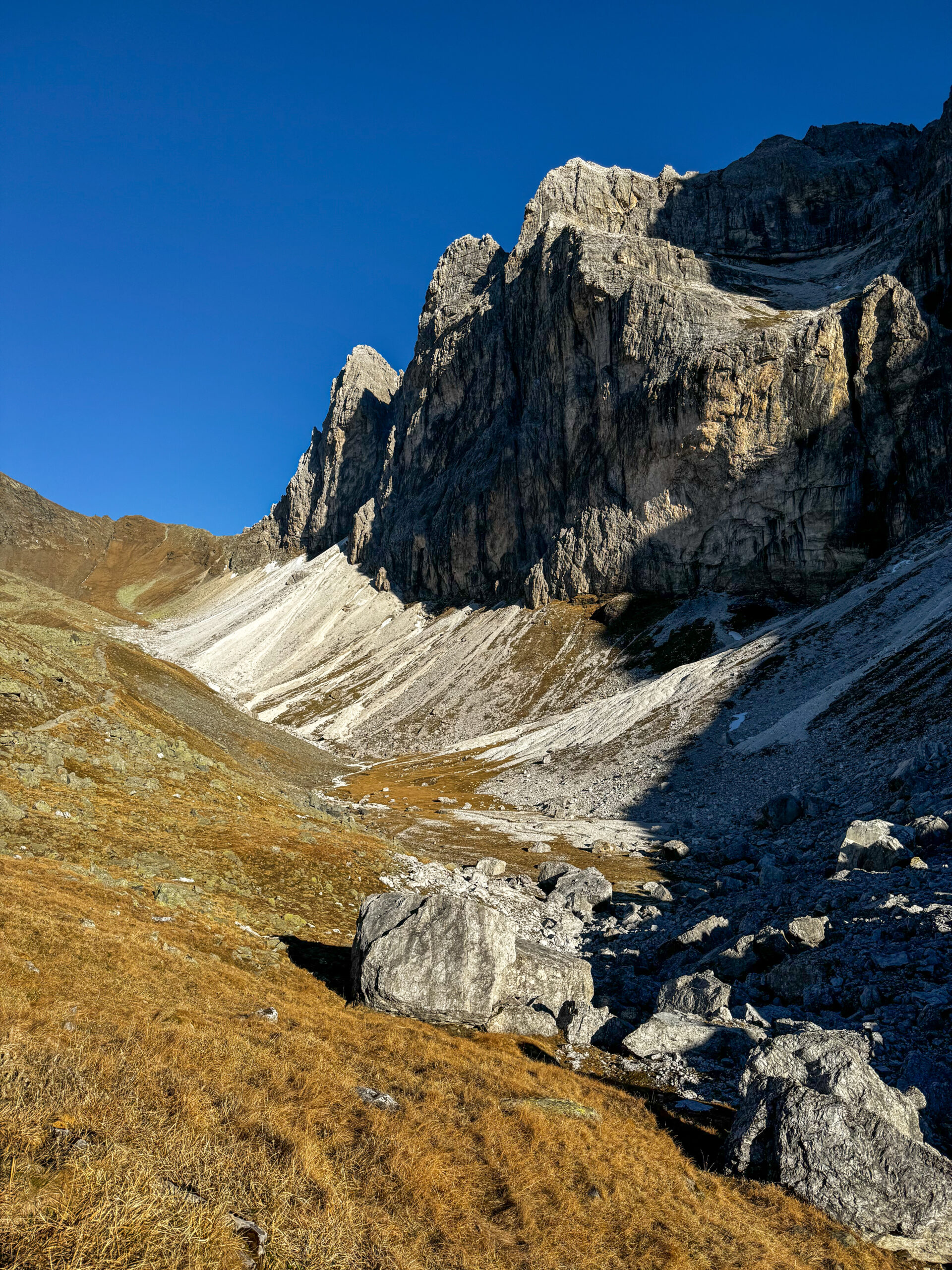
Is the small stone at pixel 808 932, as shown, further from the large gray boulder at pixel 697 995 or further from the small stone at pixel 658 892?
the small stone at pixel 658 892

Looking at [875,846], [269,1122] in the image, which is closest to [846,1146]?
[269,1122]

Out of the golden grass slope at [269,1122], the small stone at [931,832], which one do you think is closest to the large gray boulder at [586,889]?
the golden grass slope at [269,1122]

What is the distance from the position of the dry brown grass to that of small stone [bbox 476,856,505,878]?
66.9ft

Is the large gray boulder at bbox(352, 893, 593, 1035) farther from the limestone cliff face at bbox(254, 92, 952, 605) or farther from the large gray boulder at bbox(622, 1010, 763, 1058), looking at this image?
the limestone cliff face at bbox(254, 92, 952, 605)

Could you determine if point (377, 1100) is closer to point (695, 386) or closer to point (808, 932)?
point (808, 932)

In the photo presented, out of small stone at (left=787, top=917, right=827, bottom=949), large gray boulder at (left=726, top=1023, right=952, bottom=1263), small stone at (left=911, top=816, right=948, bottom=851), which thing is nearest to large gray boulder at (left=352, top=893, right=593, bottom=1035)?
large gray boulder at (left=726, top=1023, right=952, bottom=1263)

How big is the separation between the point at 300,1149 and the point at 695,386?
412ft

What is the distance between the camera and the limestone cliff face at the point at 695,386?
109500 mm

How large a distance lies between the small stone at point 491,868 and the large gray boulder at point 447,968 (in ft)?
56.3

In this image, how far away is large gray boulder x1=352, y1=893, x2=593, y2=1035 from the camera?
17672 millimetres

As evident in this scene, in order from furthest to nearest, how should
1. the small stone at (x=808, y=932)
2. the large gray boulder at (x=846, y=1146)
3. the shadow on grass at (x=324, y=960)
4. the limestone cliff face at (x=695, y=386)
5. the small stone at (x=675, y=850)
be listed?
the limestone cliff face at (x=695, y=386) < the small stone at (x=675, y=850) < the small stone at (x=808, y=932) < the shadow on grass at (x=324, y=960) < the large gray boulder at (x=846, y=1146)

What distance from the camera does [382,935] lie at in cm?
1838

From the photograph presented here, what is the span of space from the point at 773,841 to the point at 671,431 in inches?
3823

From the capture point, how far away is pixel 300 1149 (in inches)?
348
